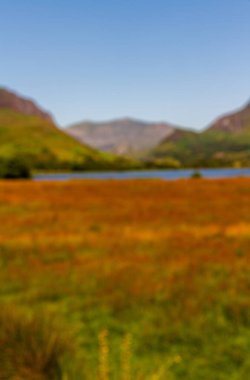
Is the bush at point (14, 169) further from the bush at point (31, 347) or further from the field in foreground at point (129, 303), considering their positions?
the bush at point (31, 347)

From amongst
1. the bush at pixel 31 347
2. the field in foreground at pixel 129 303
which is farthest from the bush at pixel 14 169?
the bush at pixel 31 347

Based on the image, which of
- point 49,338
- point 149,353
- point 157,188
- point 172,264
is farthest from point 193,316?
point 157,188

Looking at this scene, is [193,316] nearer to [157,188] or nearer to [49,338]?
[49,338]

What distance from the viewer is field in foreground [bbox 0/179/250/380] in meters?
4.87

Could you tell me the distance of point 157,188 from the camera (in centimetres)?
4275

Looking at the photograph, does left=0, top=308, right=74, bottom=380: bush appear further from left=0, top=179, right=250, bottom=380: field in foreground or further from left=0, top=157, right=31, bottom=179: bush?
left=0, top=157, right=31, bottom=179: bush

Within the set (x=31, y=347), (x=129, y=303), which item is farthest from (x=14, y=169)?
(x=31, y=347)

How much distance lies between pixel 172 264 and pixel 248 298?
9.90 feet

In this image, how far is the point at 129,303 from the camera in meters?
7.50

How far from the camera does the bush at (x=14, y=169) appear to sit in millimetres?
79438

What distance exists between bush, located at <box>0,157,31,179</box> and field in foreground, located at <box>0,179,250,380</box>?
64189 millimetres

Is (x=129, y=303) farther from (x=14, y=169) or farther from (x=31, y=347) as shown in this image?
(x=14, y=169)

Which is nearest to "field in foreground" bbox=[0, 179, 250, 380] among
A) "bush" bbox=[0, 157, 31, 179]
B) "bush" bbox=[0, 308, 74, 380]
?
"bush" bbox=[0, 308, 74, 380]

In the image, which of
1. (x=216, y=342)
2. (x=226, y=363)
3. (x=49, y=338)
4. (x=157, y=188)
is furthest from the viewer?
(x=157, y=188)
